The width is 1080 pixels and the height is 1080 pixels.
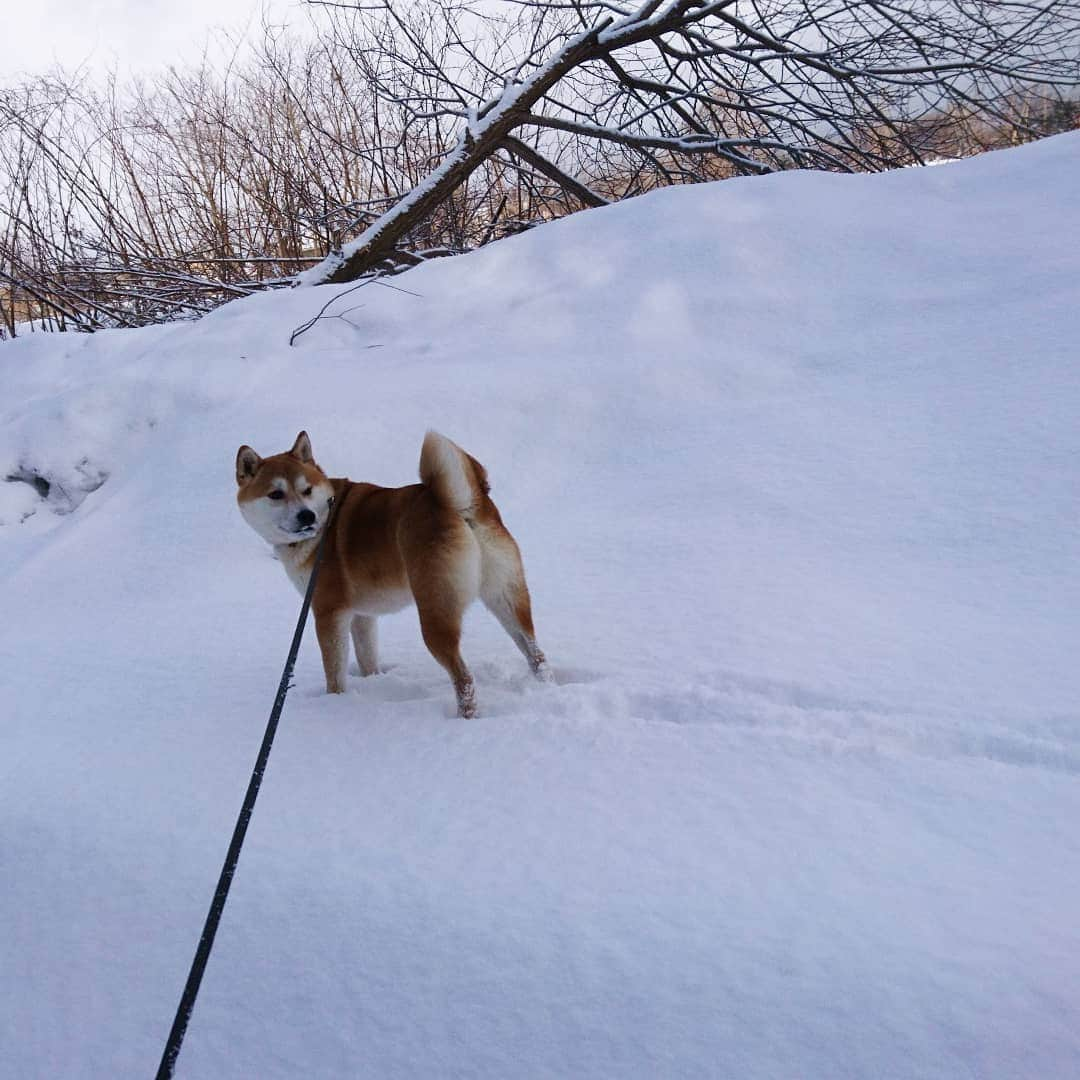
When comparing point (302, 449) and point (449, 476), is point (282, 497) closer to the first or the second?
point (302, 449)

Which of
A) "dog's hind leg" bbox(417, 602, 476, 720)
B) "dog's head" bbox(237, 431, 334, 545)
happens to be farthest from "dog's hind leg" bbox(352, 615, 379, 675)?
"dog's hind leg" bbox(417, 602, 476, 720)

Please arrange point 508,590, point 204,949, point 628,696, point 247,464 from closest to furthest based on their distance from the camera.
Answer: point 204,949
point 628,696
point 508,590
point 247,464

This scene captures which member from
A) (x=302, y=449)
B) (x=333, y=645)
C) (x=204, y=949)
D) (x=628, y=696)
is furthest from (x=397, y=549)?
(x=204, y=949)

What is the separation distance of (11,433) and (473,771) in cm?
404

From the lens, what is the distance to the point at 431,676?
231 centimetres

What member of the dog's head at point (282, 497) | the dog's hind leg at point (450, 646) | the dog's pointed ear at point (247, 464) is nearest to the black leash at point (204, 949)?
the dog's hind leg at point (450, 646)

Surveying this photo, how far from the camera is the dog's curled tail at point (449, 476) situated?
1.95m

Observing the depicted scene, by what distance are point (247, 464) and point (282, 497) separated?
0.67 ft

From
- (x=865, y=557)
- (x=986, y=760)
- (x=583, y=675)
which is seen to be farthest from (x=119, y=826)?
(x=865, y=557)

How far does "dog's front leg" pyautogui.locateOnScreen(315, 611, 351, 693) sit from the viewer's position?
2.23 m

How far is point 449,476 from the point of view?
1972mm

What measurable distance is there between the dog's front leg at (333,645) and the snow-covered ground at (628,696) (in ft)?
0.34

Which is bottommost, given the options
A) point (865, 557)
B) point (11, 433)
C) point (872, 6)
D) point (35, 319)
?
point (865, 557)

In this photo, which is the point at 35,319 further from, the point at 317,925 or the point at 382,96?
the point at 317,925
